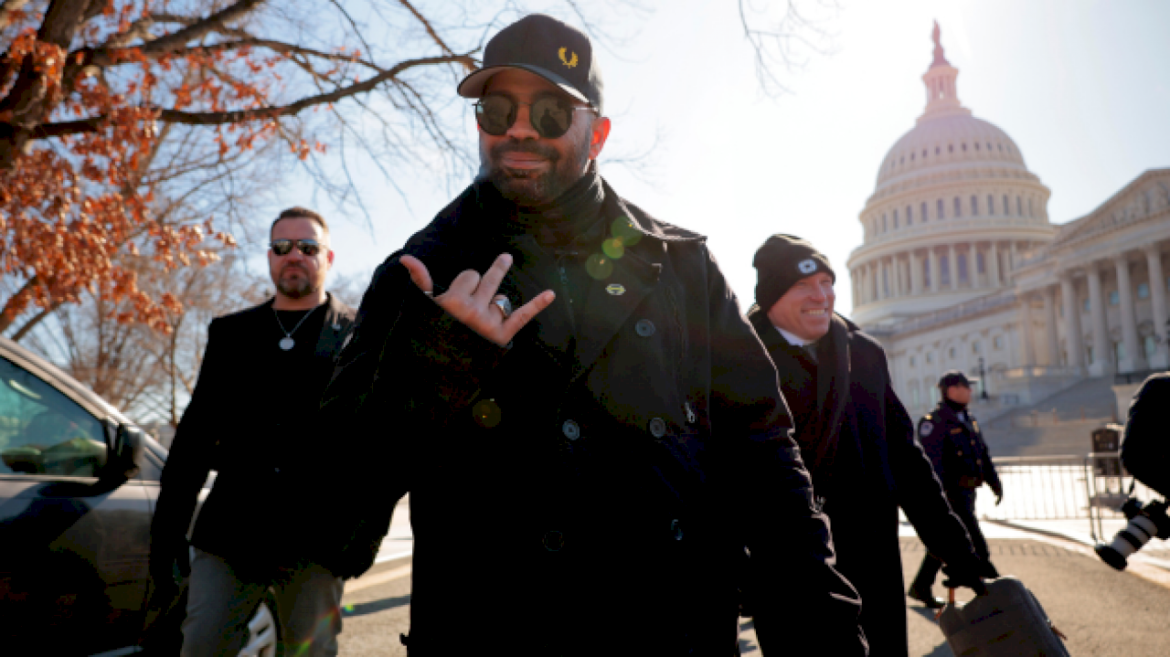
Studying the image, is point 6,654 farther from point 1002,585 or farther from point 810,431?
point 1002,585

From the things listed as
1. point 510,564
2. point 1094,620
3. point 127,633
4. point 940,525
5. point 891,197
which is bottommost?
point 1094,620

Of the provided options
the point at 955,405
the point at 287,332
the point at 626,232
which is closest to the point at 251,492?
the point at 287,332

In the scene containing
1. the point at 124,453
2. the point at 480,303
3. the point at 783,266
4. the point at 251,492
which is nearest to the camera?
the point at 480,303

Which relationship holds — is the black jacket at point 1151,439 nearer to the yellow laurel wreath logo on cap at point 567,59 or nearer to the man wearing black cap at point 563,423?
the man wearing black cap at point 563,423

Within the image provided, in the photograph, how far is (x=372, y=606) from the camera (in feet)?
24.0

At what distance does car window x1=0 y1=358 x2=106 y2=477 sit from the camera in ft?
11.7

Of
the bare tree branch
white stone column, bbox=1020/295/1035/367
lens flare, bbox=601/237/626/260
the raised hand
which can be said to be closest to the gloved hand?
lens flare, bbox=601/237/626/260

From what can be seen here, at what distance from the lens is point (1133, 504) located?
495 centimetres

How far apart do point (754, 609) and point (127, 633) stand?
10.1 ft

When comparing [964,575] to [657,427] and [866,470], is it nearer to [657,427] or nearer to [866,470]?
[866,470]

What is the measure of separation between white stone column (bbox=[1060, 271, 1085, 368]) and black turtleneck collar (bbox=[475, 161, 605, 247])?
68.6m

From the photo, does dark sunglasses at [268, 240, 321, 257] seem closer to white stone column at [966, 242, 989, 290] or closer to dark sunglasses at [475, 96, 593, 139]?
dark sunglasses at [475, 96, 593, 139]

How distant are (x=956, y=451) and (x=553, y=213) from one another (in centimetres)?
754

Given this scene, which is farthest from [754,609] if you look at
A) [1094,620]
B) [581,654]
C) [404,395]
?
[1094,620]
